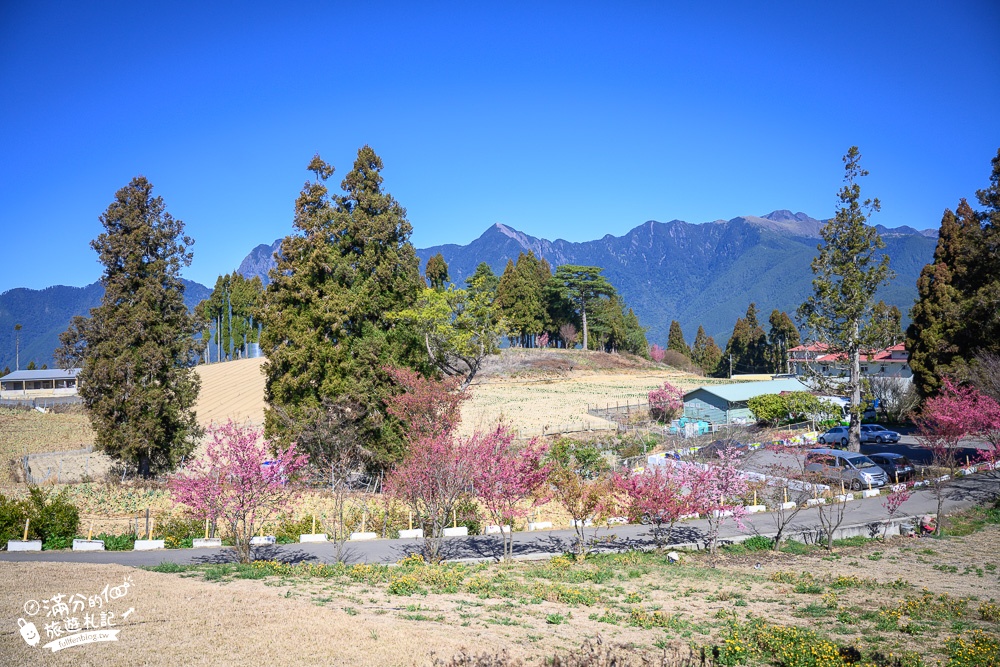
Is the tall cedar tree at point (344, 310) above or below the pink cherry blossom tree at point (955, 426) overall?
above

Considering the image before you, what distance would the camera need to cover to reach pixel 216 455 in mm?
15266

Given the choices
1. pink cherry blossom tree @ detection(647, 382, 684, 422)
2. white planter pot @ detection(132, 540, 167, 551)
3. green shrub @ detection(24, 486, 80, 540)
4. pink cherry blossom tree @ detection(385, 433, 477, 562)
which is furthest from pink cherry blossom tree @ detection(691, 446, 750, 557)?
pink cherry blossom tree @ detection(647, 382, 684, 422)

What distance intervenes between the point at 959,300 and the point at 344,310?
31.7 metres

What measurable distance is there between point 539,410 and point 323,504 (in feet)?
87.5

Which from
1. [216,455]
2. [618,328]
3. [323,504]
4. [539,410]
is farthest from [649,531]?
[618,328]

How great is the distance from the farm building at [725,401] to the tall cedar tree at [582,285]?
40.0 metres

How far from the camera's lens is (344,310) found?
2406cm

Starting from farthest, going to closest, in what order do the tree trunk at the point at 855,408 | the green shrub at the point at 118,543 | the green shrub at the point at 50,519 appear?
the tree trunk at the point at 855,408
the green shrub at the point at 50,519
the green shrub at the point at 118,543

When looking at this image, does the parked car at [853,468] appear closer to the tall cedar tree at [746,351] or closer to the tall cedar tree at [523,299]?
the tall cedar tree at [523,299]

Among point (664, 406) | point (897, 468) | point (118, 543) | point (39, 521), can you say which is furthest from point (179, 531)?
point (664, 406)

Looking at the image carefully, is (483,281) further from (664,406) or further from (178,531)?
(178,531)

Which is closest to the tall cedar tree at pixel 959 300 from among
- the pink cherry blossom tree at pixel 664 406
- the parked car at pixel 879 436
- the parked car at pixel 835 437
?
the parked car at pixel 879 436

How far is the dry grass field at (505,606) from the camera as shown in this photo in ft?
28.0

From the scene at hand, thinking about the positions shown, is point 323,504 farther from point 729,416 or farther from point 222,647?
point 729,416
